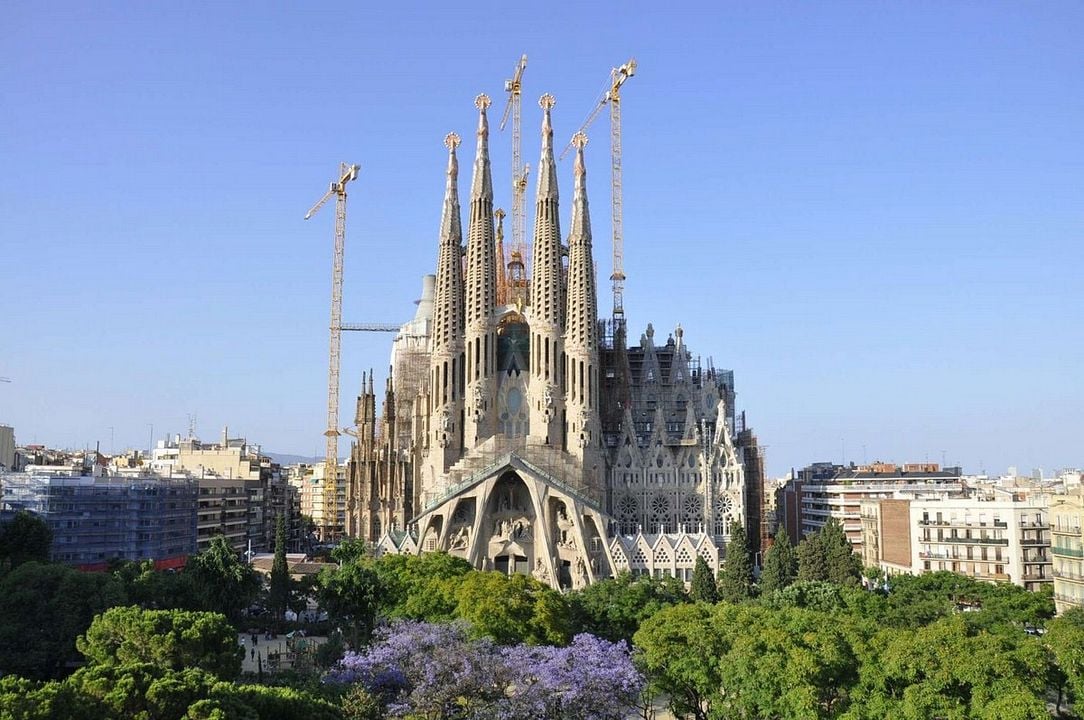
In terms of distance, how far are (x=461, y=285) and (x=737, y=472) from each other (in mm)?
29017

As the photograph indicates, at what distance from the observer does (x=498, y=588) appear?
50094 millimetres

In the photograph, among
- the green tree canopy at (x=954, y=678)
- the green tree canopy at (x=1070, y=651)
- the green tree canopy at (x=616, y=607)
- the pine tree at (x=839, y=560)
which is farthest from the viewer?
the pine tree at (x=839, y=560)

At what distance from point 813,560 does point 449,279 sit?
130ft

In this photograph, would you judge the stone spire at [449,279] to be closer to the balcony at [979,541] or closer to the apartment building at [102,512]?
the apartment building at [102,512]

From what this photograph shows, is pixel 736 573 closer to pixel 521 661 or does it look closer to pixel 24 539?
pixel 521 661

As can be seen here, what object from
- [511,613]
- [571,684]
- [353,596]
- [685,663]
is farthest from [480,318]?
[571,684]

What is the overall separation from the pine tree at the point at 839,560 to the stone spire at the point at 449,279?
35.6m

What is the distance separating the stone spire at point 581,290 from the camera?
299ft

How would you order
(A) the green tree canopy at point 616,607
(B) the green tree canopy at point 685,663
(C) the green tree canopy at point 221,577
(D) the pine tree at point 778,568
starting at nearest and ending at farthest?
1. (B) the green tree canopy at point 685,663
2. (A) the green tree canopy at point 616,607
3. (C) the green tree canopy at point 221,577
4. (D) the pine tree at point 778,568

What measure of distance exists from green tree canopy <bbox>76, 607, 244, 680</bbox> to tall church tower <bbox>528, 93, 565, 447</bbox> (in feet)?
172

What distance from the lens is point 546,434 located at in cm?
8944

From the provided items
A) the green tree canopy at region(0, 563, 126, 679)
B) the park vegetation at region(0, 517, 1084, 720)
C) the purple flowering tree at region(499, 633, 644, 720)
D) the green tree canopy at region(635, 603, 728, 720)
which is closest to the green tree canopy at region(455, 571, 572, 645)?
the park vegetation at region(0, 517, 1084, 720)

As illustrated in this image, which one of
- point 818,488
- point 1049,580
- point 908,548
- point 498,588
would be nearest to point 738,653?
point 498,588

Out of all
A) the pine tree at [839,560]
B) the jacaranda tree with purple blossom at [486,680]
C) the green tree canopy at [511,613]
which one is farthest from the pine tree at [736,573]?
the jacaranda tree with purple blossom at [486,680]
